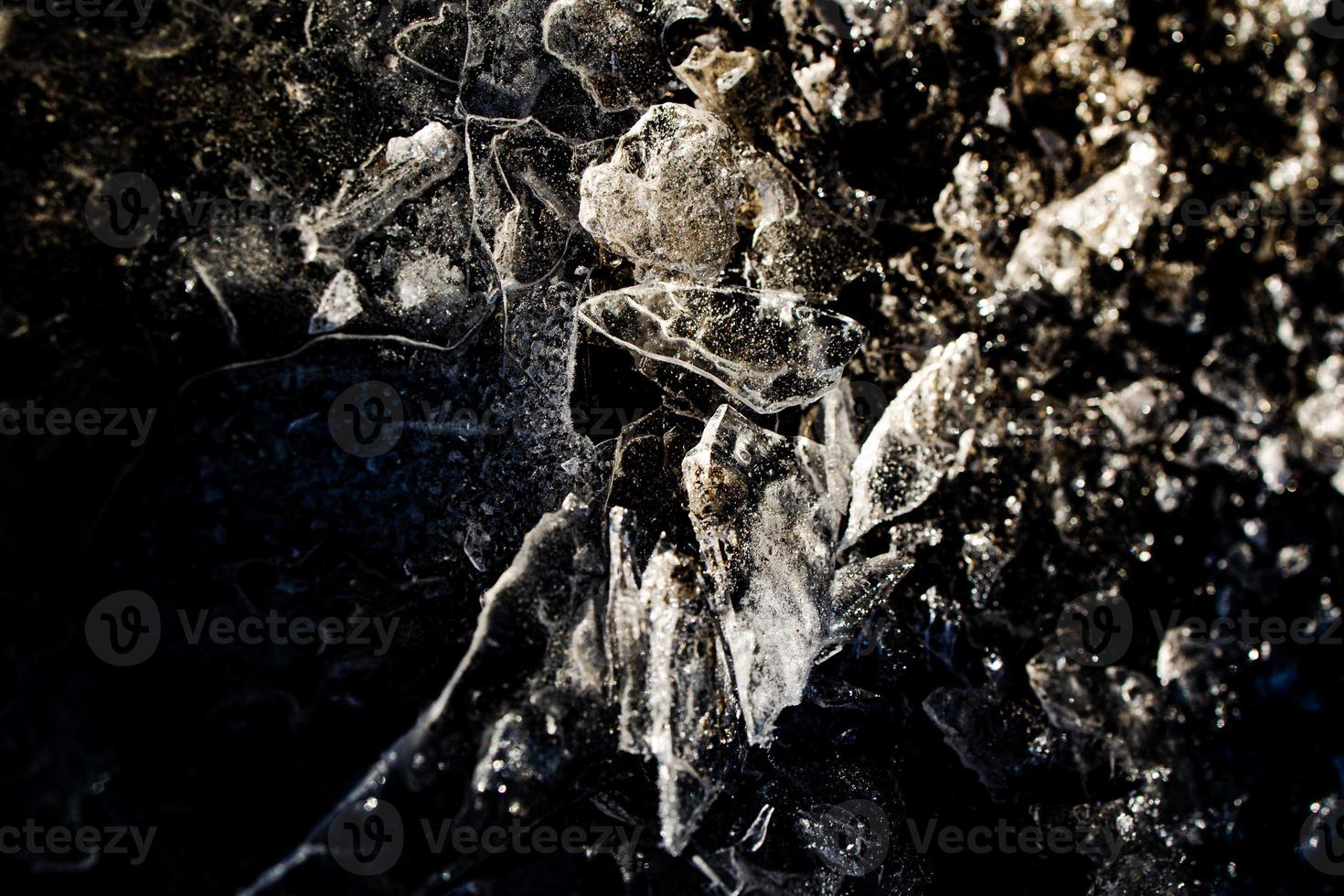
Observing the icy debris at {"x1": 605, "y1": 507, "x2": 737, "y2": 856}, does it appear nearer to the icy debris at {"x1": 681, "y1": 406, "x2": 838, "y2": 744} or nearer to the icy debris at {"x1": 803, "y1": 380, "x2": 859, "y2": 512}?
the icy debris at {"x1": 681, "y1": 406, "x2": 838, "y2": 744}

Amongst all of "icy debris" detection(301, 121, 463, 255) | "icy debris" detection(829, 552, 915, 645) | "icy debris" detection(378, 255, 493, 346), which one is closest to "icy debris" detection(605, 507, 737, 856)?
"icy debris" detection(829, 552, 915, 645)

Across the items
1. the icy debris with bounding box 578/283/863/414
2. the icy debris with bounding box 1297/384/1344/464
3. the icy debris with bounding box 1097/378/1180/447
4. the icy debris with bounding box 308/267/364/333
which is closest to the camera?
the icy debris with bounding box 1297/384/1344/464

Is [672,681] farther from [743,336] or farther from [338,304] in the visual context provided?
[338,304]

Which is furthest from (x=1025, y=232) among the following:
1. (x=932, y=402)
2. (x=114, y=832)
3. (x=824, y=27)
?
(x=114, y=832)

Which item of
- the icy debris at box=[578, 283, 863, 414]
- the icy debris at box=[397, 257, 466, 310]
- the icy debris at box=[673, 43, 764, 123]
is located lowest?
the icy debris at box=[397, 257, 466, 310]

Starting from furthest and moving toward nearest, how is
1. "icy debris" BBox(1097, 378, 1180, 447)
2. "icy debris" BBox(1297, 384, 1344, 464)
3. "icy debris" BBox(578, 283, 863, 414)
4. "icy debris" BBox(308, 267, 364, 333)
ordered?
"icy debris" BBox(578, 283, 863, 414) → "icy debris" BBox(308, 267, 364, 333) → "icy debris" BBox(1097, 378, 1180, 447) → "icy debris" BBox(1297, 384, 1344, 464)

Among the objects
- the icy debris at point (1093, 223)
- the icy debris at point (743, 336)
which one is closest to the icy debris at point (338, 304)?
the icy debris at point (743, 336)

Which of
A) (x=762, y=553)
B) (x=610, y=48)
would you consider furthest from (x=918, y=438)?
(x=610, y=48)
